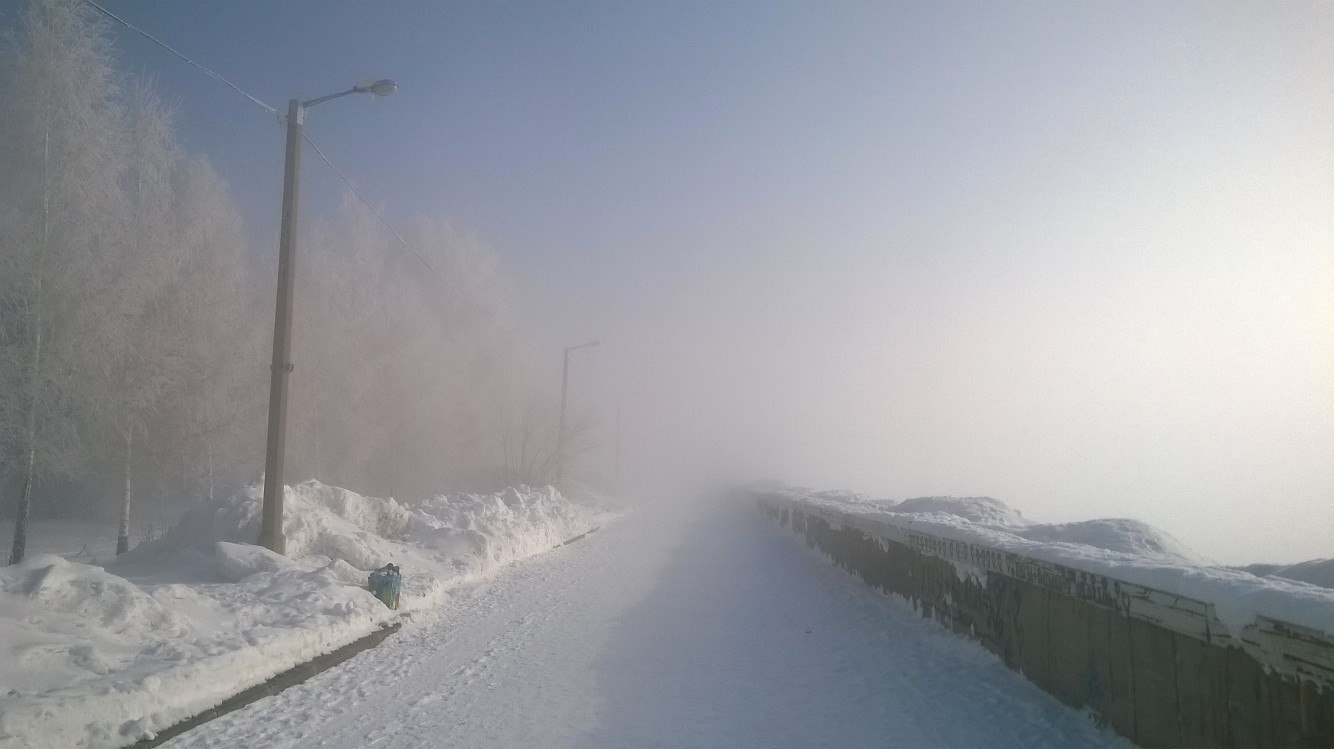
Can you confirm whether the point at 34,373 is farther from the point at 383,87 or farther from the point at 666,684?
the point at 666,684

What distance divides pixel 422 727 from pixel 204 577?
6998mm

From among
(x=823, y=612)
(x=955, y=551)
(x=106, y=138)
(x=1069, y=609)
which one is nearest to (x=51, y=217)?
(x=106, y=138)

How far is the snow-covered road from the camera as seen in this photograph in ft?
19.5

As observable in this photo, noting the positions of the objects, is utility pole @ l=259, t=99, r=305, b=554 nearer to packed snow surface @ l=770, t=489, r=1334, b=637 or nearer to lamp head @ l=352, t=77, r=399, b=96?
lamp head @ l=352, t=77, r=399, b=96

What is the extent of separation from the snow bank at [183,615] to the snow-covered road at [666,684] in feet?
1.98

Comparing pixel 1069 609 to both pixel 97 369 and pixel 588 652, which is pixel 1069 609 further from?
pixel 97 369

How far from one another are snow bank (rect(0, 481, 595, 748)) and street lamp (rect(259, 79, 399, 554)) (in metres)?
1.10

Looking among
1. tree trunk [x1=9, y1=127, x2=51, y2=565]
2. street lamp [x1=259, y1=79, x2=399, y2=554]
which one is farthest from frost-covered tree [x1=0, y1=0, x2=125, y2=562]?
street lamp [x1=259, y1=79, x2=399, y2=554]

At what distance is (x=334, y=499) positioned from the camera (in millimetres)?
17828

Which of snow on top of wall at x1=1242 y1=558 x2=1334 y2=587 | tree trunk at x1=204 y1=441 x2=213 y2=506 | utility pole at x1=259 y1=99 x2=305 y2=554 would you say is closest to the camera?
snow on top of wall at x1=1242 y1=558 x2=1334 y2=587

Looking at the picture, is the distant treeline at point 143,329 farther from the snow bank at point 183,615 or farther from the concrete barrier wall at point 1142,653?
the concrete barrier wall at point 1142,653

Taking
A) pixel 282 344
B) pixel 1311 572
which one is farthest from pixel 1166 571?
pixel 282 344

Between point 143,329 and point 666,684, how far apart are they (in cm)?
1856

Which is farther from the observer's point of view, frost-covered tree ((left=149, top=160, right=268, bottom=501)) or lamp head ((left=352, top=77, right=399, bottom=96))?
frost-covered tree ((left=149, top=160, right=268, bottom=501))
